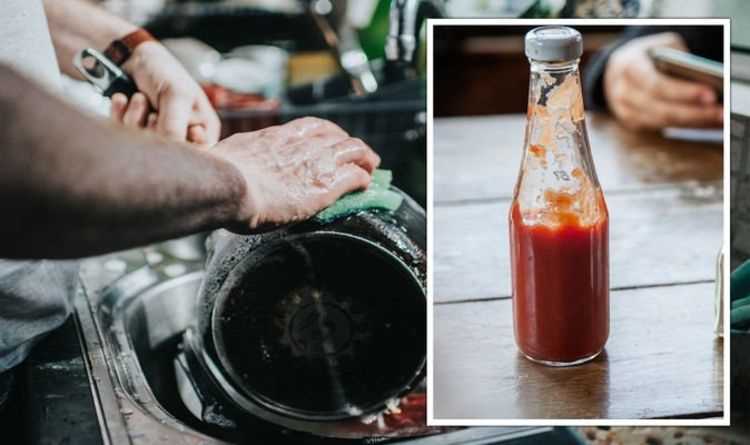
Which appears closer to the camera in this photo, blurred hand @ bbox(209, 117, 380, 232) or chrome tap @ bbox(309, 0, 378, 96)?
blurred hand @ bbox(209, 117, 380, 232)

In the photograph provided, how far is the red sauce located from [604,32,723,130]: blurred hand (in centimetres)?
52

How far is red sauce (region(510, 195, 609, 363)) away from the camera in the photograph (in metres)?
0.76

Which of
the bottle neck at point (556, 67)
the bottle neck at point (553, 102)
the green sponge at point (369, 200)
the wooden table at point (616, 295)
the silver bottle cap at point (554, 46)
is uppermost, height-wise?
the silver bottle cap at point (554, 46)

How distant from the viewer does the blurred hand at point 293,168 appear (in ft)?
2.35

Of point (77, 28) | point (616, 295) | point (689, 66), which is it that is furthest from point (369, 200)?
point (689, 66)

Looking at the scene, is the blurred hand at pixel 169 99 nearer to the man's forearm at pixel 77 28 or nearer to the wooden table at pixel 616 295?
the man's forearm at pixel 77 28

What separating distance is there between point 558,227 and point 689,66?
0.57 meters

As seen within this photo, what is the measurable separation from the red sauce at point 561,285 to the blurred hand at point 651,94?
52cm

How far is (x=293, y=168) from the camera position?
2.51 feet

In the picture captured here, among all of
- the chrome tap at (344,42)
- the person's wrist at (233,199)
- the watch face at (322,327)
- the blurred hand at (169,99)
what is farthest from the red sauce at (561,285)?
the chrome tap at (344,42)

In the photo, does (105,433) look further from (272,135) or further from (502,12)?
(502,12)

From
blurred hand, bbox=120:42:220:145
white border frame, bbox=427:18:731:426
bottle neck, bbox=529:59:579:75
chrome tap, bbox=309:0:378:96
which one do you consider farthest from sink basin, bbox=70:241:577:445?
chrome tap, bbox=309:0:378:96

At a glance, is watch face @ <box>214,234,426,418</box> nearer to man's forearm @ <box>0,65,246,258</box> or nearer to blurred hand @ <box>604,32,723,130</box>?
man's forearm @ <box>0,65,246,258</box>

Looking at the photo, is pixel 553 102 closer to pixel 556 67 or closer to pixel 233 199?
pixel 556 67
